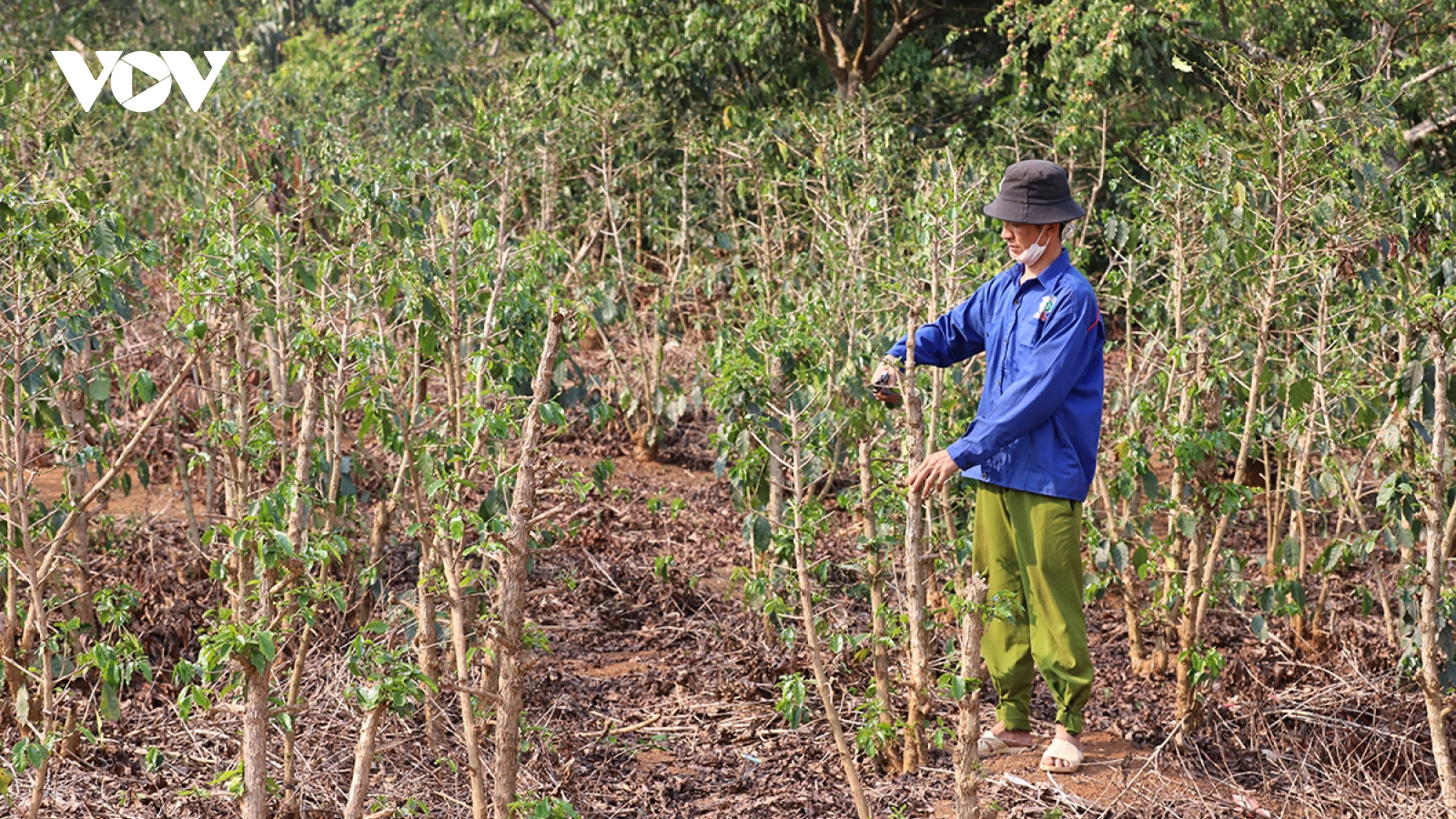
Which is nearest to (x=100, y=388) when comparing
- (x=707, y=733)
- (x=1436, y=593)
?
(x=707, y=733)

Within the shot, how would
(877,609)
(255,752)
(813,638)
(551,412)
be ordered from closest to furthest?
(551,412) → (255,752) → (813,638) → (877,609)

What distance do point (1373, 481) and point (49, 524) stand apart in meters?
4.78

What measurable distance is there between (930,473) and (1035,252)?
2.20 ft

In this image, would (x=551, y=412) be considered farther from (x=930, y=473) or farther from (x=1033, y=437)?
(x=1033, y=437)

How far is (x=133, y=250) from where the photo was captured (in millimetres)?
3652

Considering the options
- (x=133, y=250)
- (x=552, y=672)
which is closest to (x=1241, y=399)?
(x=552, y=672)

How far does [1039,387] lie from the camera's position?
132 inches

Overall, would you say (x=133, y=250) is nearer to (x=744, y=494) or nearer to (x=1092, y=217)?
(x=744, y=494)

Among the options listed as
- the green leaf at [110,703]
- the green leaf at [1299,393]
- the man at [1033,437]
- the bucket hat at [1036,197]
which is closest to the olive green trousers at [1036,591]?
the man at [1033,437]

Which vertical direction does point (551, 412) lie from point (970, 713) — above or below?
above

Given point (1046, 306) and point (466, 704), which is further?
point (1046, 306)

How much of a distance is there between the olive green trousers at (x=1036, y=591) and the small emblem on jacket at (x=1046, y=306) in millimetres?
447

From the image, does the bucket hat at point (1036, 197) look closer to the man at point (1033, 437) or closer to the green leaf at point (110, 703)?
the man at point (1033, 437)

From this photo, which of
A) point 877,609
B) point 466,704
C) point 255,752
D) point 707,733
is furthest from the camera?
point 707,733
